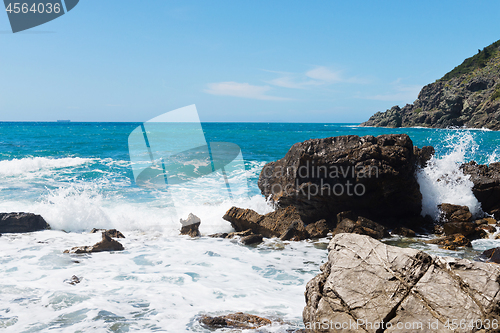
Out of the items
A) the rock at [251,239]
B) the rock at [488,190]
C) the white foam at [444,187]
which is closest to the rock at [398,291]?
the rock at [251,239]

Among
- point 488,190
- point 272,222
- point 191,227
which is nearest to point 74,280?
point 191,227

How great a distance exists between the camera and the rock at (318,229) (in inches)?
311

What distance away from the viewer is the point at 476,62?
272 ft

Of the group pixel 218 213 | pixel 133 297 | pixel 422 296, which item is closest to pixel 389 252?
pixel 422 296

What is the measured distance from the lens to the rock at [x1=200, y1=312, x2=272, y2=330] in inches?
156

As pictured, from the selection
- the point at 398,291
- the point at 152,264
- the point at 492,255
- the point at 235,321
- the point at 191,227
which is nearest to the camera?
the point at 398,291

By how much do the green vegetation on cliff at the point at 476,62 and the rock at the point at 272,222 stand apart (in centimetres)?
9568

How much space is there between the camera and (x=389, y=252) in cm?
336

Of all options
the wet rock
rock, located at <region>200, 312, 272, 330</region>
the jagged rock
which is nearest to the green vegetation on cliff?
the jagged rock

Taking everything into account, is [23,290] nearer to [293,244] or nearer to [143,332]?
[143,332]

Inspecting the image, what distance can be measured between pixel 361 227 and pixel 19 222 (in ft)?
29.2

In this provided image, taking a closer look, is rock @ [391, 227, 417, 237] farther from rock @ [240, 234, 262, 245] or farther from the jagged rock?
the jagged rock

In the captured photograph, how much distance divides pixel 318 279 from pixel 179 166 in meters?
14.7

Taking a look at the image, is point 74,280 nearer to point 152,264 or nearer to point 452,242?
point 152,264
